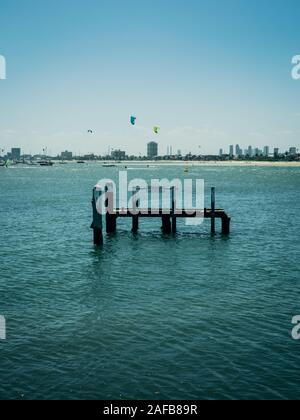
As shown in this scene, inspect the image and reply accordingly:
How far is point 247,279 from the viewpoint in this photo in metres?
22.1

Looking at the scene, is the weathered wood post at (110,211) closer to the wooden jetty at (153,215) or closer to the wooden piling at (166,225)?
the wooden jetty at (153,215)

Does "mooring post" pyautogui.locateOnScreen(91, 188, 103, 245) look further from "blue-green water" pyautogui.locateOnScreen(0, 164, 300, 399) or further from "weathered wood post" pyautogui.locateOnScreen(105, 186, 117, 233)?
"weathered wood post" pyautogui.locateOnScreen(105, 186, 117, 233)

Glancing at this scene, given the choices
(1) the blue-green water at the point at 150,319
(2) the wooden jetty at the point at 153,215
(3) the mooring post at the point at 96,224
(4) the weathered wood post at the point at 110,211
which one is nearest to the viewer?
(1) the blue-green water at the point at 150,319

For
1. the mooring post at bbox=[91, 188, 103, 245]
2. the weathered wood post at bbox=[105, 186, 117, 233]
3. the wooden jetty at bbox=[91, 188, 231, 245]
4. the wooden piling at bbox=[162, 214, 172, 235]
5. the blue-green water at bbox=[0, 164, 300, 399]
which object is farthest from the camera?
the wooden piling at bbox=[162, 214, 172, 235]

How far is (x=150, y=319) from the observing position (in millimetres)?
16750

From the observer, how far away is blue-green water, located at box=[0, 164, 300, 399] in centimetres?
1240

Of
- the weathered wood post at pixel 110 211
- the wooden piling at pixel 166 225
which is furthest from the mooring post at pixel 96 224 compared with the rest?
the wooden piling at pixel 166 225

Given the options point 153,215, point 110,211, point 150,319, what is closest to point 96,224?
point 110,211

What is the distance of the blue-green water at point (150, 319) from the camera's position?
12.4 m

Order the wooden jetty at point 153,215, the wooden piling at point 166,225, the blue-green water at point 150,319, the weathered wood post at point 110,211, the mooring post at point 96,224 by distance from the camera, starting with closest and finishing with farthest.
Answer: the blue-green water at point 150,319, the mooring post at point 96,224, the wooden jetty at point 153,215, the weathered wood post at point 110,211, the wooden piling at point 166,225

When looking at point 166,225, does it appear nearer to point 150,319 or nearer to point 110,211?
point 110,211

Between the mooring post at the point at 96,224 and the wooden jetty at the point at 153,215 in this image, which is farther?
the wooden jetty at the point at 153,215

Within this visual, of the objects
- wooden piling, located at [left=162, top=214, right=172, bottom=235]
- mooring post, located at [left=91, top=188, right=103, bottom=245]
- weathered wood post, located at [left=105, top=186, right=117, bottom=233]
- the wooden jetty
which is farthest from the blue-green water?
weathered wood post, located at [left=105, top=186, right=117, bottom=233]
